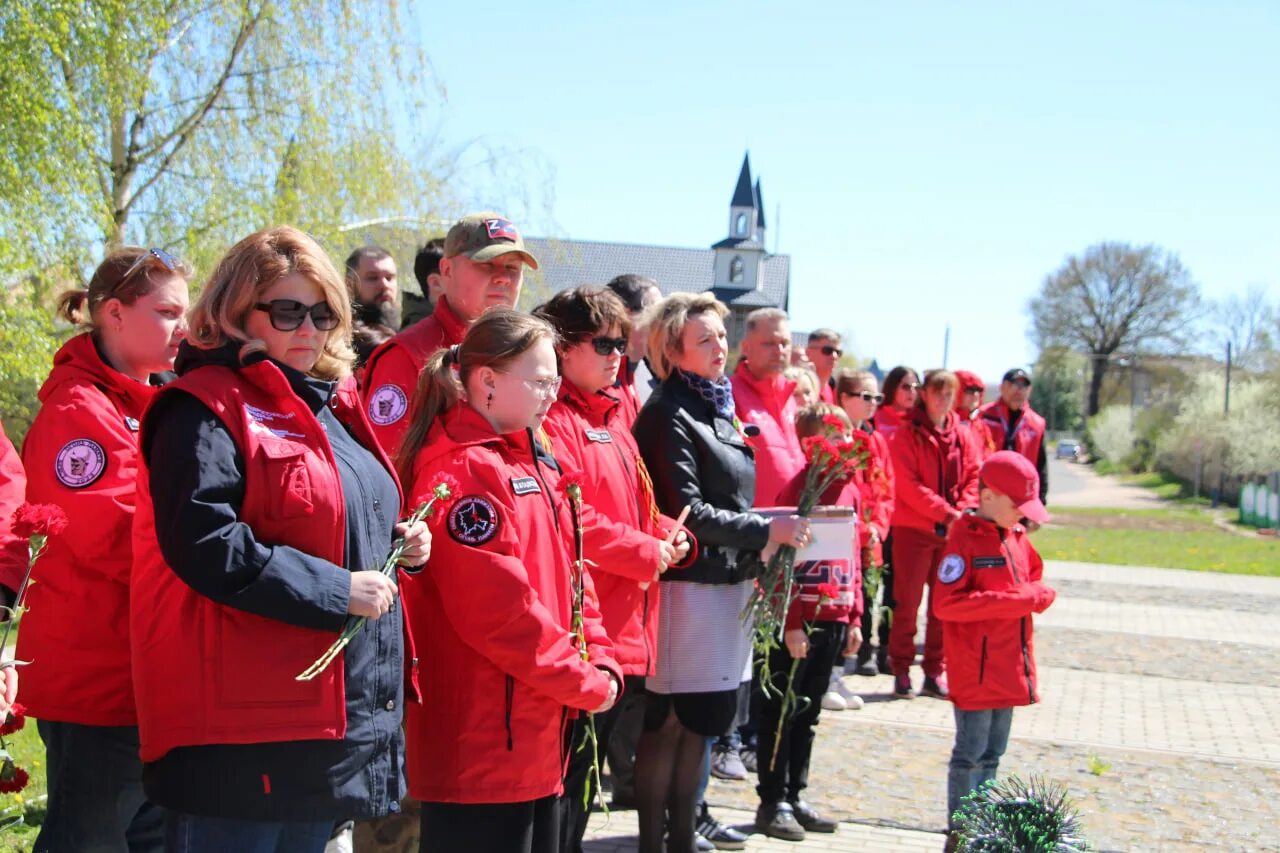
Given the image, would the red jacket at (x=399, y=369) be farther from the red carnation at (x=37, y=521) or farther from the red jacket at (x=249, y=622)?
the red carnation at (x=37, y=521)

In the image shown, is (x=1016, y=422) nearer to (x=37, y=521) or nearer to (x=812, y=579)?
(x=812, y=579)

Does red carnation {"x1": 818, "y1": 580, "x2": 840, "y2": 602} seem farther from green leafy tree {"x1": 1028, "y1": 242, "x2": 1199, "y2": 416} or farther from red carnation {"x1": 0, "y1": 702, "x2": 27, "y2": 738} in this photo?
green leafy tree {"x1": 1028, "y1": 242, "x2": 1199, "y2": 416}

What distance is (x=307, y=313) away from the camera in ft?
9.47

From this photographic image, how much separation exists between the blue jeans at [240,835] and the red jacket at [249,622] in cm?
18

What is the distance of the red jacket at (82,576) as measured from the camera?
3305 millimetres

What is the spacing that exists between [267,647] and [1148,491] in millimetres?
50172

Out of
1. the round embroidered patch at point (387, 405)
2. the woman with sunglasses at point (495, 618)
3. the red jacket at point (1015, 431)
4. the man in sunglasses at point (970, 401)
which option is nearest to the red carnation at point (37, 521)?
the woman with sunglasses at point (495, 618)

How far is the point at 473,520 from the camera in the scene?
3201 millimetres

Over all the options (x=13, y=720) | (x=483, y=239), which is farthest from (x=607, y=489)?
(x=13, y=720)

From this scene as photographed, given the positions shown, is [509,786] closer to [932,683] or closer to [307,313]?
[307,313]

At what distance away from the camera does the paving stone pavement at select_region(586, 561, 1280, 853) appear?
583cm

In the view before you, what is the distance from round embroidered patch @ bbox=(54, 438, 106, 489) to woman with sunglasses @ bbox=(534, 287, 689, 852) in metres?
1.39

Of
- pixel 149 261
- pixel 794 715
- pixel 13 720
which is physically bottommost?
pixel 794 715

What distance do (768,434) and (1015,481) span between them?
46.0 inches
